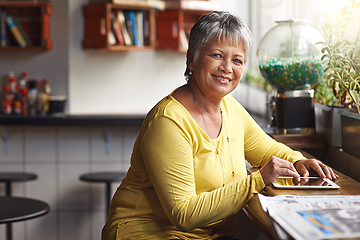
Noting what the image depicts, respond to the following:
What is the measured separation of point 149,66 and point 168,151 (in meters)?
2.84

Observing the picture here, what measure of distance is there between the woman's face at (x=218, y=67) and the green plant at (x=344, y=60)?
1.59 feet

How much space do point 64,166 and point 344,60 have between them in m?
2.49

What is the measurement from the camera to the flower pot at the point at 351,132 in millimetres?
1896

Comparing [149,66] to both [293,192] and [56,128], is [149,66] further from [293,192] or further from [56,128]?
[293,192]

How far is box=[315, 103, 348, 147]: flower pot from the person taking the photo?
219 cm

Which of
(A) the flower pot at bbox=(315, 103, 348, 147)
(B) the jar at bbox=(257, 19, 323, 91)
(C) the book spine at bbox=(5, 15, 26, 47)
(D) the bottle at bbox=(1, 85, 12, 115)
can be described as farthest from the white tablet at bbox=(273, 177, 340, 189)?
(C) the book spine at bbox=(5, 15, 26, 47)

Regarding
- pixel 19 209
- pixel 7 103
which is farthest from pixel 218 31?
pixel 7 103

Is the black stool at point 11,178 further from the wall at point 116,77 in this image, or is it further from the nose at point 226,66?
the nose at point 226,66

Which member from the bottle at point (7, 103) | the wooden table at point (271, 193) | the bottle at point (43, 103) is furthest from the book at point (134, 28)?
the wooden table at point (271, 193)

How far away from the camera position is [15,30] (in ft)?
13.4

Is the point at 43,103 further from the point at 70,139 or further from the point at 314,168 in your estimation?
the point at 314,168

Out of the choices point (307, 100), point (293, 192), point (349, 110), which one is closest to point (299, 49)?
point (307, 100)

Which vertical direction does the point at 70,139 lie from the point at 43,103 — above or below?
below

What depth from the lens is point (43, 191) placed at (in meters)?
4.06
